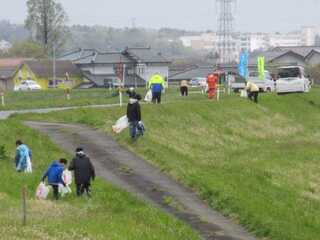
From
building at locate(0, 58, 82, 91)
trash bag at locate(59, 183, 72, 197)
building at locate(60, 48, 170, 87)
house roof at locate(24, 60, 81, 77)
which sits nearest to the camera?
trash bag at locate(59, 183, 72, 197)

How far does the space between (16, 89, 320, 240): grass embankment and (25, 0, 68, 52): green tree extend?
51754mm

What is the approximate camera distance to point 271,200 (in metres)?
22.1

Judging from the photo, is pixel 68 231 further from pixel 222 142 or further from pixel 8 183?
pixel 222 142

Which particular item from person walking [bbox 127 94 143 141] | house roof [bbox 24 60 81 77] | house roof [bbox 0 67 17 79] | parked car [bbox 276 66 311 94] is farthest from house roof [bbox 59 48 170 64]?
person walking [bbox 127 94 143 141]

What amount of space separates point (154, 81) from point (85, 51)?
60.1 meters

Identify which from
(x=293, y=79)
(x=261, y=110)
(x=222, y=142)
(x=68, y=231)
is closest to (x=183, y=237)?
(x=68, y=231)

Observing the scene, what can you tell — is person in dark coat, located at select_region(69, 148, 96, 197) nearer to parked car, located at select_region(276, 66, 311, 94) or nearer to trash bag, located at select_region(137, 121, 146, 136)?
trash bag, located at select_region(137, 121, 146, 136)

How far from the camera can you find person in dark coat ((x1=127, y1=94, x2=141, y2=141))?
86.6ft

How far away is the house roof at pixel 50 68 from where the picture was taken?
89688 millimetres

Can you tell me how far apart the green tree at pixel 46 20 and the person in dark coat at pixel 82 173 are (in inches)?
2922

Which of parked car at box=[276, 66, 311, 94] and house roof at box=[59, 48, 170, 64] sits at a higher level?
house roof at box=[59, 48, 170, 64]

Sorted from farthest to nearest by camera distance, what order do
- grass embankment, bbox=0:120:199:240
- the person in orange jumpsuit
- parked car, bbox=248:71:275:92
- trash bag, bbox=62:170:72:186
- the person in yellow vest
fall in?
parked car, bbox=248:71:275:92 → the person in yellow vest → the person in orange jumpsuit → trash bag, bbox=62:170:72:186 → grass embankment, bbox=0:120:199:240

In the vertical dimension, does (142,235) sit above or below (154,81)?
below

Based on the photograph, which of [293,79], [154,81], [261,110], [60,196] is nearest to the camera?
[60,196]
